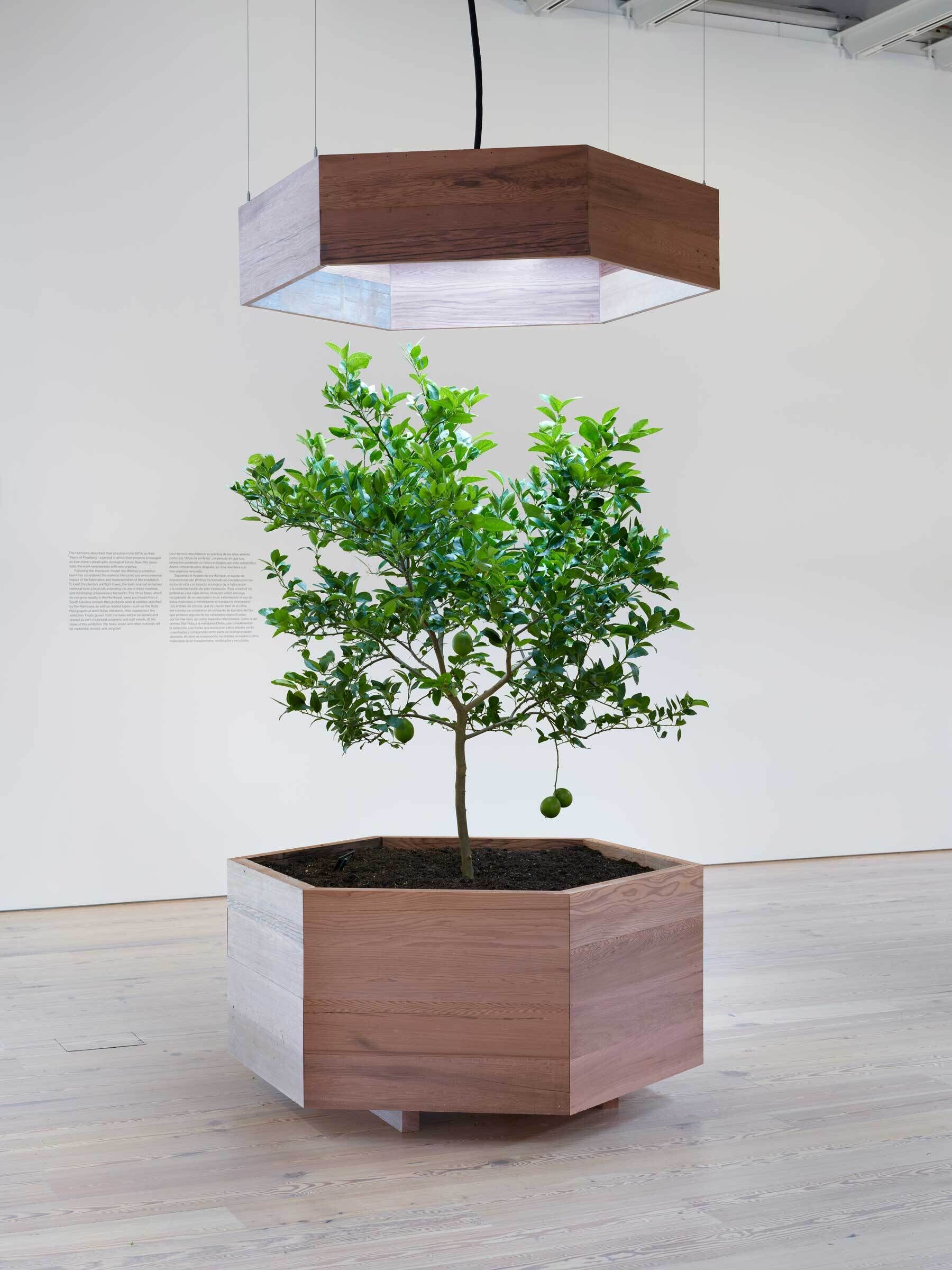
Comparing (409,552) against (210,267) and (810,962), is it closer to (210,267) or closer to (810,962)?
(810,962)

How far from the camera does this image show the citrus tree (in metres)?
2.89

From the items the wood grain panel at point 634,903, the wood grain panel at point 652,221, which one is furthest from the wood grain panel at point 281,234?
the wood grain panel at point 634,903

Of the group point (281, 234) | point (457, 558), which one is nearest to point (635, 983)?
point (457, 558)

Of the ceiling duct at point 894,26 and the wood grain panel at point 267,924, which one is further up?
the ceiling duct at point 894,26

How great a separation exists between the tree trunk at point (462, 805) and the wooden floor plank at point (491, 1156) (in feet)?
2.05

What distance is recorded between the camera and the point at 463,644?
114 inches

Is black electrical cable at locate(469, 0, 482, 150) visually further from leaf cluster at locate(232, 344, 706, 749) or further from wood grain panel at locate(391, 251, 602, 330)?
leaf cluster at locate(232, 344, 706, 749)

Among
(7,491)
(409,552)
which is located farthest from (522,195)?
(7,491)

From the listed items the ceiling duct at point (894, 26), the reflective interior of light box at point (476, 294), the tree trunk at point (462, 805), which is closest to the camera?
the reflective interior of light box at point (476, 294)

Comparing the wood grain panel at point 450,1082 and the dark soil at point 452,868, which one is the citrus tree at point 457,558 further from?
the wood grain panel at point 450,1082

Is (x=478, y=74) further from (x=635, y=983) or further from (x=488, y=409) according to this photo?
(x=488, y=409)

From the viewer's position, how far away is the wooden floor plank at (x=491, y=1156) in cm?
242

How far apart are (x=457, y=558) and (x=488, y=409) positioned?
142 inches

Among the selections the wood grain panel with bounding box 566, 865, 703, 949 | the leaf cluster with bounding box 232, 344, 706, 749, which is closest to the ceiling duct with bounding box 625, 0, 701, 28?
the leaf cluster with bounding box 232, 344, 706, 749
